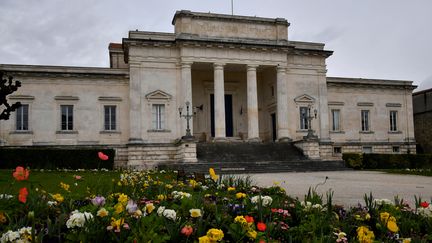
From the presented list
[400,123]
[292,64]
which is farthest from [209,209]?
[400,123]

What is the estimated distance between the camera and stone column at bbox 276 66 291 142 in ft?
106

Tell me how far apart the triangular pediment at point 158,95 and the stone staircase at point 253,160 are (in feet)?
14.7

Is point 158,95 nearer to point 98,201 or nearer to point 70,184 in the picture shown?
point 70,184

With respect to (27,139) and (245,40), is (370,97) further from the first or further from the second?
(27,139)

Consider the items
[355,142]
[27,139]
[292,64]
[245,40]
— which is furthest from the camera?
[355,142]

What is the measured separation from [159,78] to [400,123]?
73.6 ft

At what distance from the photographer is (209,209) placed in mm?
4988

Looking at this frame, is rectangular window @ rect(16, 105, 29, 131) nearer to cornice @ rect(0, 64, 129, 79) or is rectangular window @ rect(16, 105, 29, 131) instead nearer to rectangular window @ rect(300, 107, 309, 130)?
cornice @ rect(0, 64, 129, 79)

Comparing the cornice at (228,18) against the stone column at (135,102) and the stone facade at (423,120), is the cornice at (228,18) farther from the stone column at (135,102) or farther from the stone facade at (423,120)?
the stone facade at (423,120)

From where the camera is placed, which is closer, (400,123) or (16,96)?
(16,96)

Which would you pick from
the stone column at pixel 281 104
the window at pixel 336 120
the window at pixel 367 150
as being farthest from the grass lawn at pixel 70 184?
the window at pixel 367 150

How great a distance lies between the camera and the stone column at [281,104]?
32375mm

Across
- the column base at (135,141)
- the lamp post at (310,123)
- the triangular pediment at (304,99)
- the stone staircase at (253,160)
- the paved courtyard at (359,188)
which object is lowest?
the paved courtyard at (359,188)

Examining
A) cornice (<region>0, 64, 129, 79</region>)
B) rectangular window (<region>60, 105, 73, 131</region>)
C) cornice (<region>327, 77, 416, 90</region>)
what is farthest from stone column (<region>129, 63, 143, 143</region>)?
cornice (<region>327, 77, 416, 90</region>)
